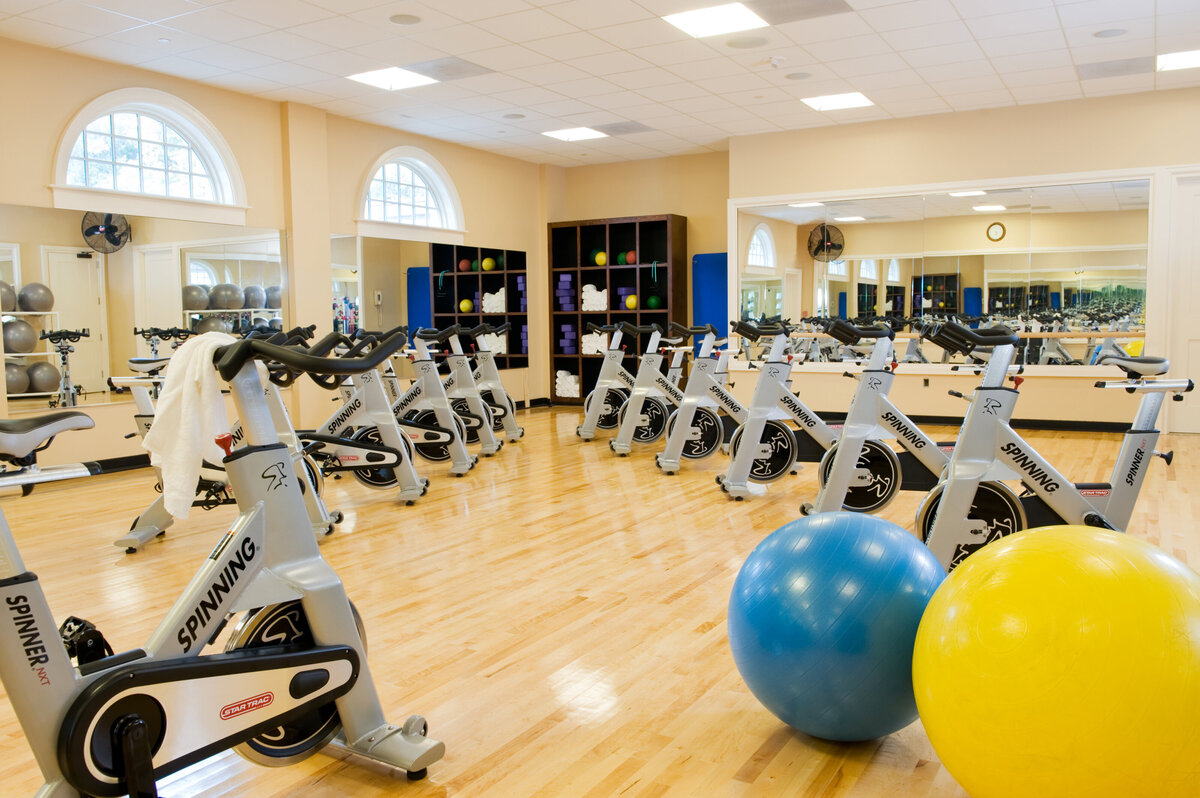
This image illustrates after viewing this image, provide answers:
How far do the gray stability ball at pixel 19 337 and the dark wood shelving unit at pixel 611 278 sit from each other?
19.7 feet

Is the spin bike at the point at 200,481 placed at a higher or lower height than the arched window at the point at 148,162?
lower

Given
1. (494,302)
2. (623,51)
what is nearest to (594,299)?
(494,302)

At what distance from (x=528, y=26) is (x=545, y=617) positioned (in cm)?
431

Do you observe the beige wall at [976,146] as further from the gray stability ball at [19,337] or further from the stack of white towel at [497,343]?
the gray stability ball at [19,337]

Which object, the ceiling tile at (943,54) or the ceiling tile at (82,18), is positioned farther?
the ceiling tile at (943,54)

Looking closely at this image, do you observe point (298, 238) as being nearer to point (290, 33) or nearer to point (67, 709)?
point (290, 33)

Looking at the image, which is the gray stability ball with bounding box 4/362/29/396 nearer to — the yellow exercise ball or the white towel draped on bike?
the white towel draped on bike

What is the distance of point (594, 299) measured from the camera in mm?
11320

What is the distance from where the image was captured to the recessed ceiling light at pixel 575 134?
31.5 feet

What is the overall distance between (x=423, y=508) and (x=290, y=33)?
341 cm

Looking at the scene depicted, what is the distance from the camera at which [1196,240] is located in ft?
27.0

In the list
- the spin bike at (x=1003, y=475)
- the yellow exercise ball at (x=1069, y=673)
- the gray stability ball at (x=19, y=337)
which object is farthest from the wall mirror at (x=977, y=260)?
the yellow exercise ball at (x=1069, y=673)

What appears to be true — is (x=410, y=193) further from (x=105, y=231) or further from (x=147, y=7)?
(x=147, y=7)

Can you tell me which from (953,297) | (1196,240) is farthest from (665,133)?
(1196,240)
